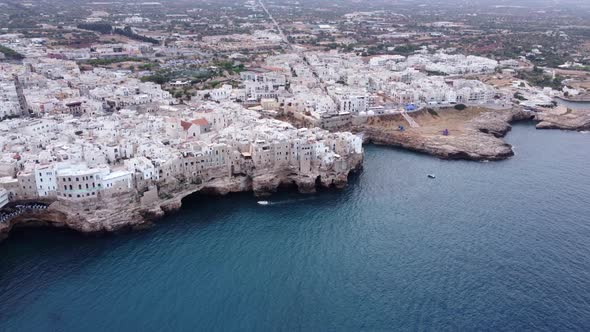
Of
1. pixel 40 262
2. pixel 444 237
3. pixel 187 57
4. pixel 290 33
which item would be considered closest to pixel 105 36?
pixel 187 57

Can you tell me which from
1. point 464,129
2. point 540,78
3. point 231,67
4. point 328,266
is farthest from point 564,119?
point 231,67

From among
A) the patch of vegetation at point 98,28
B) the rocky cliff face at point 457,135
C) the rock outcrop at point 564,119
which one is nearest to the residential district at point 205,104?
the patch of vegetation at point 98,28

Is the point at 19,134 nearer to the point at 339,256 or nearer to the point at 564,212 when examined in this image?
the point at 339,256

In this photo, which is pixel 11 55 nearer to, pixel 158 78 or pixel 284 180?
pixel 158 78

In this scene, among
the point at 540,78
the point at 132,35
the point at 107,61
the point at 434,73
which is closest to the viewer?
the point at 540,78

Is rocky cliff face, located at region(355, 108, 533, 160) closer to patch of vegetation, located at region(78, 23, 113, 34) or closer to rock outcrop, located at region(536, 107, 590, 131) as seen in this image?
rock outcrop, located at region(536, 107, 590, 131)

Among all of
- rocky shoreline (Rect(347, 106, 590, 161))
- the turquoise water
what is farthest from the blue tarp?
the turquoise water

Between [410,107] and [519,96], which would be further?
[519,96]
